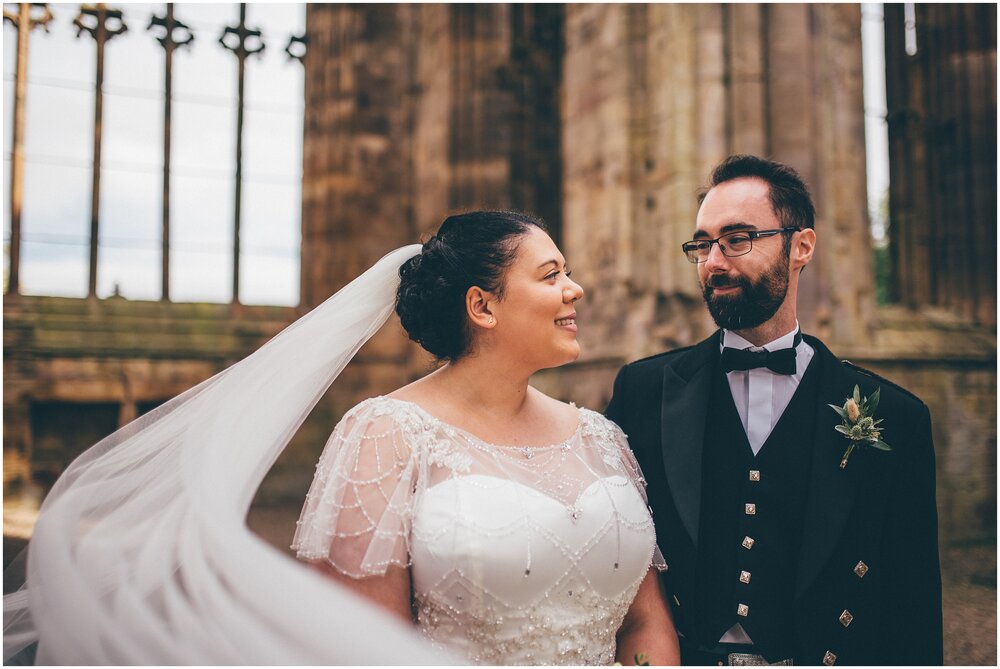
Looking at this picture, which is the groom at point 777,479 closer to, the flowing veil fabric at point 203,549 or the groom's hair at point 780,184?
the groom's hair at point 780,184

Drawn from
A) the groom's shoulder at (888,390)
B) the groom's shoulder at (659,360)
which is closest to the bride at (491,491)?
the groom's shoulder at (659,360)

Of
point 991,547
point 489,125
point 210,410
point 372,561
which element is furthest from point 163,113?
point 991,547

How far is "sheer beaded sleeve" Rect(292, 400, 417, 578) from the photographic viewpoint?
71.5 inches

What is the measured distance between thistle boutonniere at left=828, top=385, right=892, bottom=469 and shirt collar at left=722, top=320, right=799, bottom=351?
0.24m

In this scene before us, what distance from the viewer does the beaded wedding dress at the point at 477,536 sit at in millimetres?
1850

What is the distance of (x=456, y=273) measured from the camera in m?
2.16

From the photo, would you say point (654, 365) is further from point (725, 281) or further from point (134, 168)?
point (134, 168)

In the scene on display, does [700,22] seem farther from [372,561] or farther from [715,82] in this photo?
[372,561]

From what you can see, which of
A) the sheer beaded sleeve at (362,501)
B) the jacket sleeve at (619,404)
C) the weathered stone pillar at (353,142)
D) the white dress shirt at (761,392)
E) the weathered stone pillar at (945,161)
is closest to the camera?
the sheer beaded sleeve at (362,501)

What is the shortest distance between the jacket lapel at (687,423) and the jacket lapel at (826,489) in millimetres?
265

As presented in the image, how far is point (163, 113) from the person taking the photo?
8477mm

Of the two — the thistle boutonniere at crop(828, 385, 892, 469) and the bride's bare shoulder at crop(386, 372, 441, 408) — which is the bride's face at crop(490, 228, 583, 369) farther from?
the thistle boutonniere at crop(828, 385, 892, 469)

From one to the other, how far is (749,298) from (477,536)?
0.96m

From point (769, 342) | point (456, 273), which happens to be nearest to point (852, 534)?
point (769, 342)
